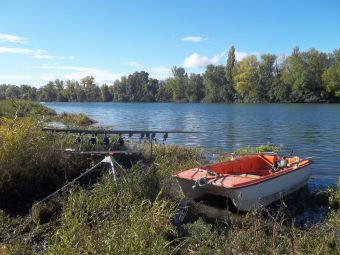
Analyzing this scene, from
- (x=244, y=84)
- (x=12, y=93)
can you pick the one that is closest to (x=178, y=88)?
(x=244, y=84)

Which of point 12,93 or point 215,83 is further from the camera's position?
point 215,83

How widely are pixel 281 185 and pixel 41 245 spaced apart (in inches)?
290

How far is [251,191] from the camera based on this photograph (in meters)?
10.2

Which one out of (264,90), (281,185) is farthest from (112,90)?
(281,185)

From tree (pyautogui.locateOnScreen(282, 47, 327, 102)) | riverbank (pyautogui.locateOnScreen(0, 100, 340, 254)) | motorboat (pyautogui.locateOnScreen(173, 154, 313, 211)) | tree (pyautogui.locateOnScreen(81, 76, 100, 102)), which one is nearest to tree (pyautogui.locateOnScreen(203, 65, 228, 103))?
tree (pyautogui.locateOnScreen(282, 47, 327, 102))

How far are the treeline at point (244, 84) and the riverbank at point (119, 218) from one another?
58202 mm

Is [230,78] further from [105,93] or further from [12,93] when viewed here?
[12,93]

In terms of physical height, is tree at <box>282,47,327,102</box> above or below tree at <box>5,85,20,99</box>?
above

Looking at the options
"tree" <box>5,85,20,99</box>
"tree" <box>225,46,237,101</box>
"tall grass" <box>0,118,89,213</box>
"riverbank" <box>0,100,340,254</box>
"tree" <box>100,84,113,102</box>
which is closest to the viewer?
→ "riverbank" <box>0,100,340,254</box>

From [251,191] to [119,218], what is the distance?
4.84 m

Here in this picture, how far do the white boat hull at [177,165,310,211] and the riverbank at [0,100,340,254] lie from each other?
0.30 metres

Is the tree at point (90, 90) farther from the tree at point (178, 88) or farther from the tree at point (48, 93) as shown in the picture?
the tree at point (178, 88)

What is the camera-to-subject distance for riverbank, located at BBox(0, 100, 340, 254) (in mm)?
5145

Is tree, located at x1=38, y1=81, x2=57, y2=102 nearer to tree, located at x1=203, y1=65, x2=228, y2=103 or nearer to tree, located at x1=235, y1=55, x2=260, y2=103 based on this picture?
tree, located at x1=203, y1=65, x2=228, y2=103
